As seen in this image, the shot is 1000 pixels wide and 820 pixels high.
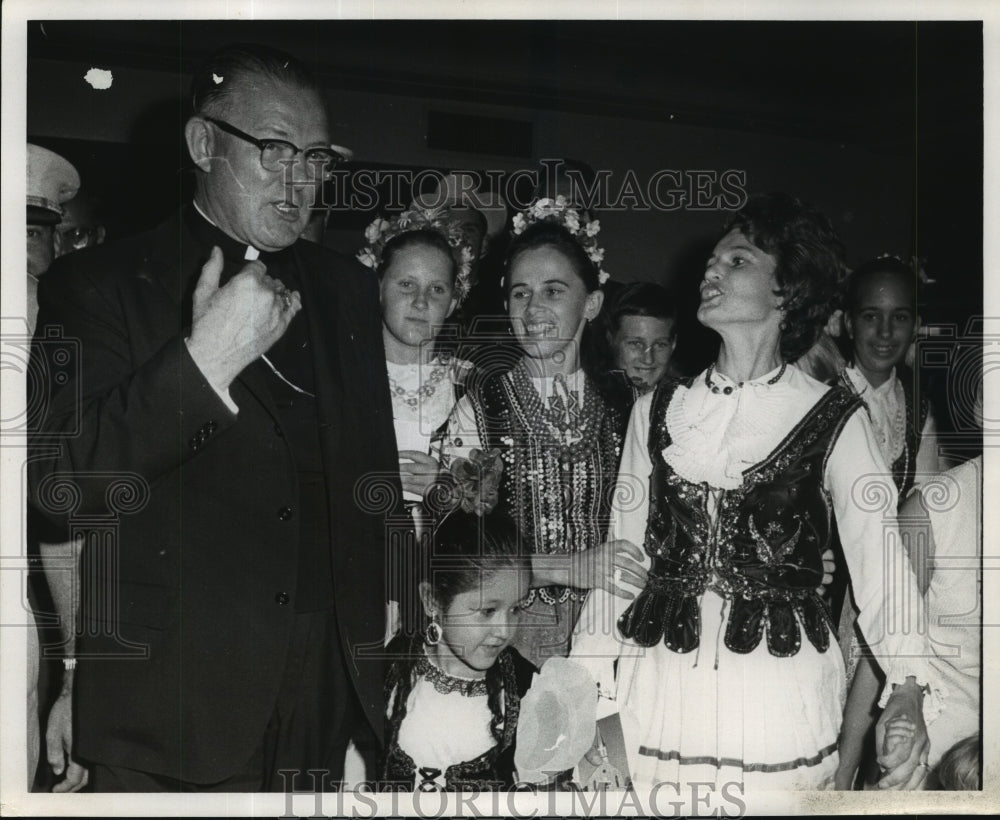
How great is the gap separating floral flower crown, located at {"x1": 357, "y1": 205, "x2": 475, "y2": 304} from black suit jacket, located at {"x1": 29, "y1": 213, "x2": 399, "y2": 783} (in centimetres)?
12

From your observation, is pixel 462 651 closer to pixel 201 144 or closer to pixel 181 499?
pixel 181 499

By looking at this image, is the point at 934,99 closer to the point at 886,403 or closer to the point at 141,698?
the point at 886,403

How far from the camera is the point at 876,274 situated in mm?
2887

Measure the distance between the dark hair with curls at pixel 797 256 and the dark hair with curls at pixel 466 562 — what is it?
898 mm

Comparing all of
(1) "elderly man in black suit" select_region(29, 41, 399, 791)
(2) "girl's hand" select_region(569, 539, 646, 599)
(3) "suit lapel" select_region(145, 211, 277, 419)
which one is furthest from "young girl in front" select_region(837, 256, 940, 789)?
(3) "suit lapel" select_region(145, 211, 277, 419)

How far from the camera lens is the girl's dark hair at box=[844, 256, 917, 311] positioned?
2.88m

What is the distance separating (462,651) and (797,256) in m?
1.39

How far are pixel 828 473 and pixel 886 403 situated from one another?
26cm

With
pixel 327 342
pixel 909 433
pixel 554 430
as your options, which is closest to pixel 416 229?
pixel 327 342

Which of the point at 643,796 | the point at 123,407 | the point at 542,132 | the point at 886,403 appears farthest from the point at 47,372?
the point at 886,403

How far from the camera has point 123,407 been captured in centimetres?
270

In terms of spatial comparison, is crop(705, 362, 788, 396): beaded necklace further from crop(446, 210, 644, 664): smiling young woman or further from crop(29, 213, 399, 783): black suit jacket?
crop(29, 213, 399, 783): black suit jacket

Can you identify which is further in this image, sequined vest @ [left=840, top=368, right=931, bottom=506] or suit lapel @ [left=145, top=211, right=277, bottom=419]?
sequined vest @ [left=840, top=368, right=931, bottom=506]

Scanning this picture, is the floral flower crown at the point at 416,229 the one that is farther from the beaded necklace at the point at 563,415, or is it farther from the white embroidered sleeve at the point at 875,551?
the white embroidered sleeve at the point at 875,551
